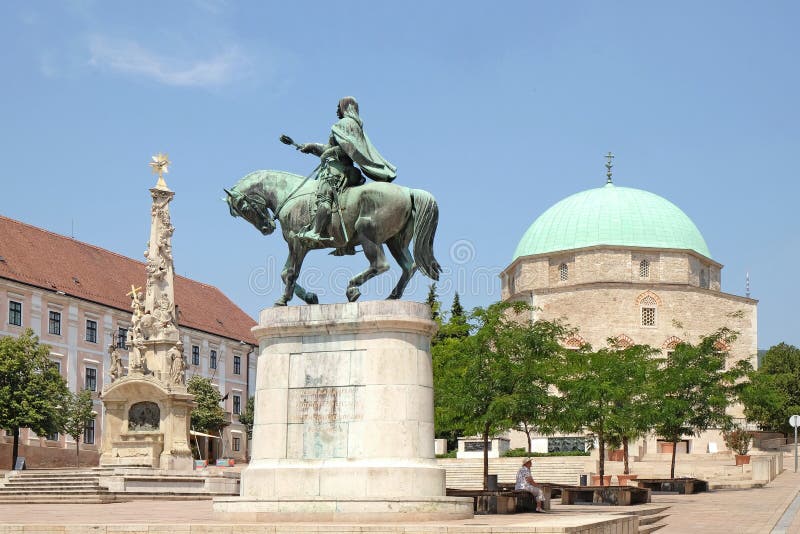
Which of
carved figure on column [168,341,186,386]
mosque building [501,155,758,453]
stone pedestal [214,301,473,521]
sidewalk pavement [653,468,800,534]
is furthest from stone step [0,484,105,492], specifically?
mosque building [501,155,758,453]

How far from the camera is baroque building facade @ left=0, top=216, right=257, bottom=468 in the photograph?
195 feet

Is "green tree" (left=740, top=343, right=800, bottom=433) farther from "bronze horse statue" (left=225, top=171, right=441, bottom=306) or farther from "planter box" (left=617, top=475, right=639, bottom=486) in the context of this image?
"bronze horse statue" (left=225, top=171, right=441, bottom=306)

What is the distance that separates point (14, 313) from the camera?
195 ft

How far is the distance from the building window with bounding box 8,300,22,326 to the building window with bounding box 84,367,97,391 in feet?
20.9

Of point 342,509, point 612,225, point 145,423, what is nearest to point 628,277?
point 612,225

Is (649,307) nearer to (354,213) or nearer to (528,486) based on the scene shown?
(528,486)

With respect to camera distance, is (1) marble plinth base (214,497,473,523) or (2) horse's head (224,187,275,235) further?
(2) horse's head (224,187,275,235)

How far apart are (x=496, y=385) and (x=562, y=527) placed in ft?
64.9

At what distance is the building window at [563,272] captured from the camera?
83625 mm

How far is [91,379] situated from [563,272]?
35833 mm

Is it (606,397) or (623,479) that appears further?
(606,397)

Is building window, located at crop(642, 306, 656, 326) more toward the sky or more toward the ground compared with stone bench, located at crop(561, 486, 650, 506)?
more toward the sky

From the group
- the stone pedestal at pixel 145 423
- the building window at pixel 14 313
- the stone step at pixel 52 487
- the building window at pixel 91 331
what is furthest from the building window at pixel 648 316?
the stone step at pixel 52 487

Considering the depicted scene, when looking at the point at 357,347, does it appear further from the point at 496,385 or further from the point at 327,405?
the point at 496,385
